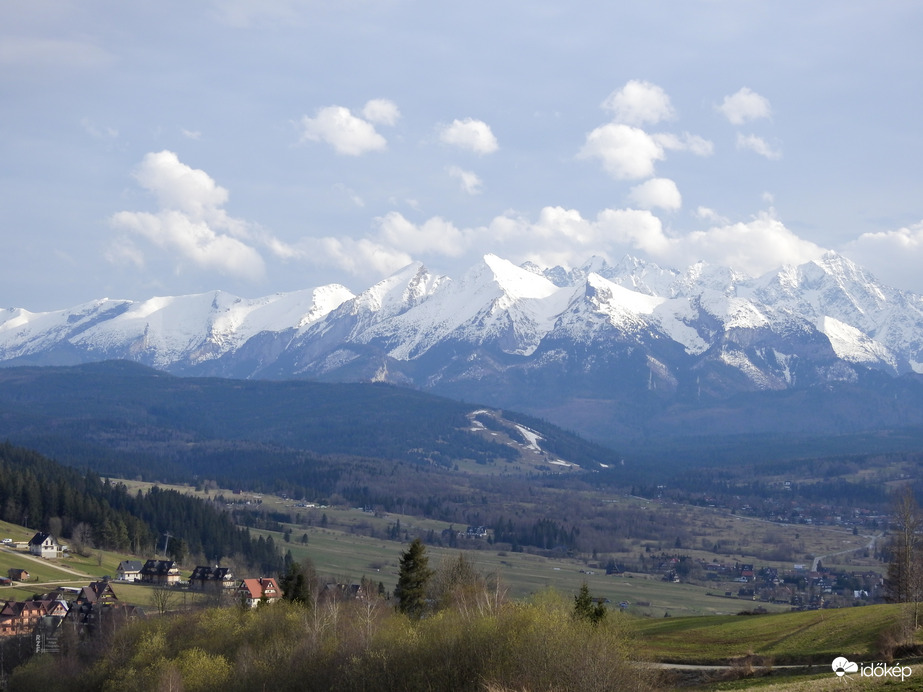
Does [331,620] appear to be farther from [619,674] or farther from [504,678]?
[619,674]

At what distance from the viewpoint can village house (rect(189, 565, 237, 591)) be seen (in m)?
132

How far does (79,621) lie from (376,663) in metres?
50.2

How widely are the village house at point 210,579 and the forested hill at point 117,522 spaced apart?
21974 mm

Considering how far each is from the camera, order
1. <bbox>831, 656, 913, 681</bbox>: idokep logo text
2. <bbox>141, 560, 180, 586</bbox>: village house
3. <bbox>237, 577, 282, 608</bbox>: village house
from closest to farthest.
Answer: <bbox>831, 656, 913, 681</bbox>: idokep logo text, <bbox>237, 577, 282, 608</bbox>: village house, <bbox>141, 560, 180, 586</bbox>: village house

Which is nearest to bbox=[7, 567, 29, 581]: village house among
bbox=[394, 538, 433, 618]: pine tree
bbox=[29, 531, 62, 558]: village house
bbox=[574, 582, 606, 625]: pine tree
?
bbox=[29, 531, 62, 558]: village house

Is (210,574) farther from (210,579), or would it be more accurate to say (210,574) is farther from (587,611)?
(587,611)

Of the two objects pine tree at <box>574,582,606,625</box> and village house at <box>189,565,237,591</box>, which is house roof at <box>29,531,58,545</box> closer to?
village house at <box>189,565,237,591</box>

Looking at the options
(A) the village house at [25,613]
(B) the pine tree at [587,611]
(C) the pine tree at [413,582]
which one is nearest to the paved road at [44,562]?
(A) the village house at [25,613]

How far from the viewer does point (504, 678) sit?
55.2 m

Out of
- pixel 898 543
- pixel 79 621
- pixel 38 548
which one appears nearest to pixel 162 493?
pixel 38 548

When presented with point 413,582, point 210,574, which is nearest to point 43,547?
point 210,574

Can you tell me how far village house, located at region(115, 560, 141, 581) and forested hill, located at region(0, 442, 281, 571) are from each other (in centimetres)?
1650

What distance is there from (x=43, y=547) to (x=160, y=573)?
17392mm

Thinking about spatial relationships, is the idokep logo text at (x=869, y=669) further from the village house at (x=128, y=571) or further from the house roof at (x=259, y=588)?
the village house at (x=128, y=571)
